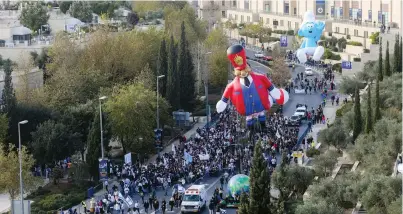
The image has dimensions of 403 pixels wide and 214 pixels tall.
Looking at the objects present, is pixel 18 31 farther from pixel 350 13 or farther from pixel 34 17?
pixel 350 13

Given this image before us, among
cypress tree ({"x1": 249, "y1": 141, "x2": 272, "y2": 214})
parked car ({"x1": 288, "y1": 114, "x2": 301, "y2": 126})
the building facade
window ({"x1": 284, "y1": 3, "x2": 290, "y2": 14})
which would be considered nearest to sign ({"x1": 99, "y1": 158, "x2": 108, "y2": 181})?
cypress tree ({"x1": 249, "y1": 141, "x2": 272, "y2": 214})

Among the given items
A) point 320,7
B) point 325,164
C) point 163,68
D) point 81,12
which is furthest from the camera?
point 320,7

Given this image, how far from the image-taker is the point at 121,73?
6025cm

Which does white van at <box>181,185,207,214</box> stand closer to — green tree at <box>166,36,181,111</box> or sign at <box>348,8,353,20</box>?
green tree at <box>166,36,181,111</box>

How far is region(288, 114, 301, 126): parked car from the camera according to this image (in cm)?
5412

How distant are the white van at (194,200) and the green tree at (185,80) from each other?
844 inches

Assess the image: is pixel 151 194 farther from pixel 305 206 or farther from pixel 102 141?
pixel 305 206

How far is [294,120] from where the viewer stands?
5475cm

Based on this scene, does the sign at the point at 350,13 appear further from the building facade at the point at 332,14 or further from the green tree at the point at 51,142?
the green tree at the point at 51,142

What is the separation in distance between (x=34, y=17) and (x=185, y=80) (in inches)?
1150

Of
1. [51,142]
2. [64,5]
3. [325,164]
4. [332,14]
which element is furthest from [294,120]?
[64,5]

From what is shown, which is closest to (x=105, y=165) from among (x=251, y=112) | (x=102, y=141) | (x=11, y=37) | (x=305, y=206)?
(x=102, y=141)

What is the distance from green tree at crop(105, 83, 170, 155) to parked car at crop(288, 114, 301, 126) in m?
9.51

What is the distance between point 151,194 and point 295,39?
171 ft
